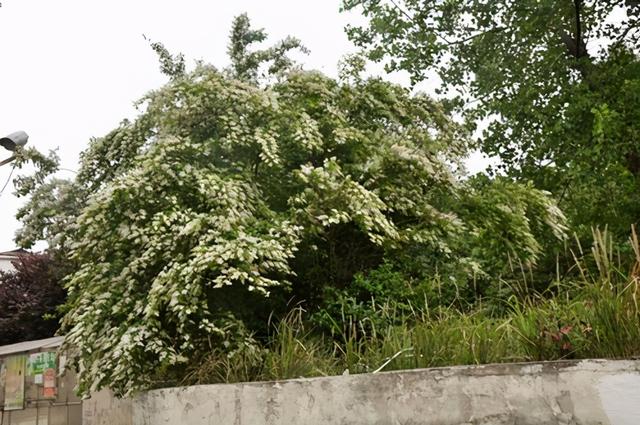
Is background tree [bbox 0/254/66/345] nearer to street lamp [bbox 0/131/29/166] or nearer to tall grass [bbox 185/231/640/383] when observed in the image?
street lamp [bbox 0/131/29/166]

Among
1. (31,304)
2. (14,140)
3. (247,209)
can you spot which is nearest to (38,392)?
(14,140)

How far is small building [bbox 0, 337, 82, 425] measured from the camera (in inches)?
514

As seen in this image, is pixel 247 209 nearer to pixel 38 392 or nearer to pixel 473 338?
pixel 473 338

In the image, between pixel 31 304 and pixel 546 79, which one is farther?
pixel 31 304

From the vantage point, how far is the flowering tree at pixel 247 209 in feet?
22.9

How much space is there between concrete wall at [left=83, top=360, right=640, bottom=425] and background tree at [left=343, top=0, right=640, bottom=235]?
6165 millimetres

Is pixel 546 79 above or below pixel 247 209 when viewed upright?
above

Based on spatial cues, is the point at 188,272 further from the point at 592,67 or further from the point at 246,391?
the point at 592,67


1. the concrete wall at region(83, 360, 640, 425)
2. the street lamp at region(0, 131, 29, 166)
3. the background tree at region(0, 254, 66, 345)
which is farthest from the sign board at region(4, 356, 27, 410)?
the concrete wall at region(83, 360, 640, 425)

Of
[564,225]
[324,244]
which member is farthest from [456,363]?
[564,225]

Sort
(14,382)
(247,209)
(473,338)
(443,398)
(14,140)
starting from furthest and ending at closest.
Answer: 1. (14,382)
2. (14,140)
3. (247,209)
4. (473,338)
5. (443,398)

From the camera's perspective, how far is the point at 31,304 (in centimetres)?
1945

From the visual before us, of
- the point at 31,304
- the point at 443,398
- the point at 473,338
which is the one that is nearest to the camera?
the point at 443,398

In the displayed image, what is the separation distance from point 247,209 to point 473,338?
11.4ft
